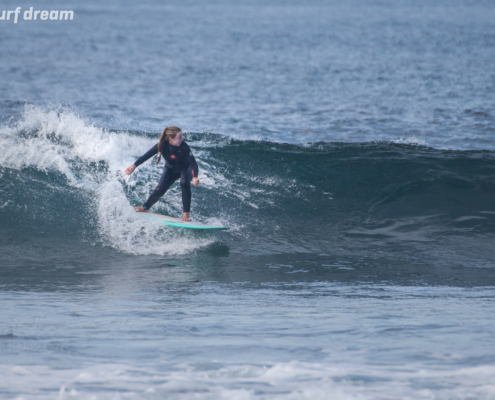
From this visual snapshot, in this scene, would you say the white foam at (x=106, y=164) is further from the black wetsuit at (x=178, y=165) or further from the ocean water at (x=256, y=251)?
the black wetsuit at (x=178, y=165)

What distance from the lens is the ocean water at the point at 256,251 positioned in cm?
414

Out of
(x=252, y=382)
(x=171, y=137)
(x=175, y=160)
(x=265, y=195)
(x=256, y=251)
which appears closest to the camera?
(x=252, y=382)

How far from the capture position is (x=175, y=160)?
8.25 m

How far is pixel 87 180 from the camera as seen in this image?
10.6 m

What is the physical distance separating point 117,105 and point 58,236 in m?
13.3

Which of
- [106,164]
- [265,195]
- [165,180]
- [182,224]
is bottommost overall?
[182,224]

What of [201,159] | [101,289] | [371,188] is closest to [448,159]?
[371,188]

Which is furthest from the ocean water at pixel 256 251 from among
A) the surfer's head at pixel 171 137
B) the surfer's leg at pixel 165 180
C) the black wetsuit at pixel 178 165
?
the surfer's head at pixel 171 137

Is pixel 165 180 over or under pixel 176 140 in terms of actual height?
under

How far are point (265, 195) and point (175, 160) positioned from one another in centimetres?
276

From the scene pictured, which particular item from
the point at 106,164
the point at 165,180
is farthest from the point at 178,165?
the point at 106,164

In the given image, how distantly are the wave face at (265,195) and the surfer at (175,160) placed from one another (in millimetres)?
775

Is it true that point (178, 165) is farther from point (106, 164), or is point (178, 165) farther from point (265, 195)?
point (106, 164)

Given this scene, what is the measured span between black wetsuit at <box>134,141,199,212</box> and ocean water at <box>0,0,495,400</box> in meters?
0.68
